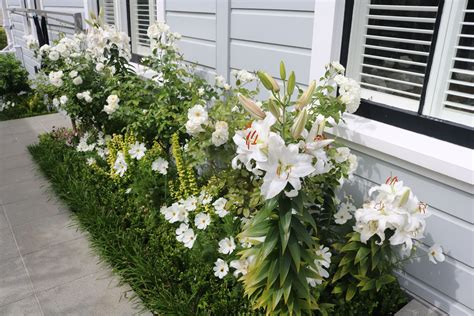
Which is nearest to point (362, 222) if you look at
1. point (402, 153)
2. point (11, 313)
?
point (402, 153)

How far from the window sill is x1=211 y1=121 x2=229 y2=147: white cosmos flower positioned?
766mm

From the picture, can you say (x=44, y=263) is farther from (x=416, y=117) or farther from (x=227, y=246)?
(x=416, y=117)

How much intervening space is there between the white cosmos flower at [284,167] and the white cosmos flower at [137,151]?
2.14m

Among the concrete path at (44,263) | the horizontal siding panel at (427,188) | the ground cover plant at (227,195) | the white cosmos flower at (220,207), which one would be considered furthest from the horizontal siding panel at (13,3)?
the horizontal siding panel at (427,188)

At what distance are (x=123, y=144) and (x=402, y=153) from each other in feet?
8.16

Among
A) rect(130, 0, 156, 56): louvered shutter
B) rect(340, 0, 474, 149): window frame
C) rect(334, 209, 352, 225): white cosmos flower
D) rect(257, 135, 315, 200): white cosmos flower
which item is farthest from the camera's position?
rect(130, 0, 156, 56): louvered shutter

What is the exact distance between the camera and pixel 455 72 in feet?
6.99

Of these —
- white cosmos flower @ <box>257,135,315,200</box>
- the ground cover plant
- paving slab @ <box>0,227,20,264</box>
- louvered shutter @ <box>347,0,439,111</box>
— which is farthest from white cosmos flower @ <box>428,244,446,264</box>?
paving slab @ <box>0,227,20,264</box>

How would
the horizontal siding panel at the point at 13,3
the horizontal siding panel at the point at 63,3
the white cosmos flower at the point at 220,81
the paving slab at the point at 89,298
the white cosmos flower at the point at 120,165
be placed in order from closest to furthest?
the paving slab at the point at 89,298 → the white cosmos flower at the point at 220,81 → the white cosmos flower at the point at 120,165 → the horizontal siding panel at the point at 63,3 → the horizontal siding panel at the point at 13,3

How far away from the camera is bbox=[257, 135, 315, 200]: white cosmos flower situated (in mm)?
1541

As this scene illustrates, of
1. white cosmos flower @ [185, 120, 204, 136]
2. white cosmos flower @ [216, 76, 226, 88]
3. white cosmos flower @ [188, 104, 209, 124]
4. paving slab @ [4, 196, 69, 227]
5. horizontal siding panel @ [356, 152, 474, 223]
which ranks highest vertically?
white cosmos flower @ [216, 76, 226, 88]

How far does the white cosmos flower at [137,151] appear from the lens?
11.4 feet

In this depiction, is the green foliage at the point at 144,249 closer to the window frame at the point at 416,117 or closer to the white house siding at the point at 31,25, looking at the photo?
the window frame at the point at 416,117

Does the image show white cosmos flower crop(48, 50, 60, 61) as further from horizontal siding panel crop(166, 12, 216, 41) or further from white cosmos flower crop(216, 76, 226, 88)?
white cosmos flower crop(216, 76, 226, 88)
